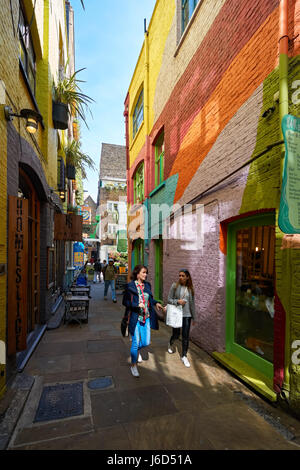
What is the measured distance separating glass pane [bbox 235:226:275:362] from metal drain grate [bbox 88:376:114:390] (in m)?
2.49

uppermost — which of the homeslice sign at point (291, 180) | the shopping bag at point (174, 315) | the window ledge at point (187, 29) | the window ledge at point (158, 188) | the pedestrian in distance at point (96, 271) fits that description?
the window ledge at point (187, 29)

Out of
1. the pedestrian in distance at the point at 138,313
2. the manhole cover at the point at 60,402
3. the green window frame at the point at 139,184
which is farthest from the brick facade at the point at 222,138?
the green window frame at the point at 139,184

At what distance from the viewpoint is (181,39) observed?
694 centimetres

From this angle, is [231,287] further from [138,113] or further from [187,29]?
[138,113]

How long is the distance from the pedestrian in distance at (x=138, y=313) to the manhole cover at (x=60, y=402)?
3.26ft

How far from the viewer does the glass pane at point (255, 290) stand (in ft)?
13.2

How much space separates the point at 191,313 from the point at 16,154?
4.31 meters

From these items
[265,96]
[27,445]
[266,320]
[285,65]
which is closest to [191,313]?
[266,320]

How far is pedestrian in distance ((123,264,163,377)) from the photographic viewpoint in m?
4.22

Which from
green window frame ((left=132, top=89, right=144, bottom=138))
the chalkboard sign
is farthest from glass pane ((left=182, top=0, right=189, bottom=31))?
the chalkboard sign

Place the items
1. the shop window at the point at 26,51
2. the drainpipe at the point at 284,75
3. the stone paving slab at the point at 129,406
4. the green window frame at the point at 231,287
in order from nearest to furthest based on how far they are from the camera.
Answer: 1. the stone paving slab at the point at 129,406
2. the drainpipe at the point at 284,75
3. the green window frame at the point at 231,287
4. the shop window at the point at 26,51

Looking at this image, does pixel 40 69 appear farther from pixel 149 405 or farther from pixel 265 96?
pixel 149 405

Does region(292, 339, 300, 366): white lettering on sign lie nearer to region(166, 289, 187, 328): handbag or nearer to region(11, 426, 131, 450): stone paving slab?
region(166, 289, 187, 328): handbag

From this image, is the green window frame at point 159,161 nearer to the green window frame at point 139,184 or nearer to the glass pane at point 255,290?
the green window frame at point 139,184
